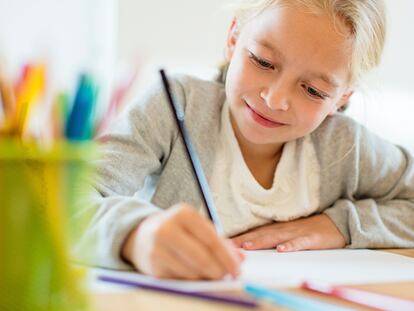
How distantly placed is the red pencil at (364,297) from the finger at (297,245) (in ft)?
0.84

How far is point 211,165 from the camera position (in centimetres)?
93

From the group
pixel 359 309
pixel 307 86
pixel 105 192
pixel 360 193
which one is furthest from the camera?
pixel 360 193

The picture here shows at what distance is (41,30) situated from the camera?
6.07 ft

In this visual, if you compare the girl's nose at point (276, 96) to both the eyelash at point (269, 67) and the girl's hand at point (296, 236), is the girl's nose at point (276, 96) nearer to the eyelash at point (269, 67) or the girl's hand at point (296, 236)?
the eyelash at point (269, 67)

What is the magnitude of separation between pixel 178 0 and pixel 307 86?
0.95 m

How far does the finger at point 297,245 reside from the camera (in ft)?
2.66

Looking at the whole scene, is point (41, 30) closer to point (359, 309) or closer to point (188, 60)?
point (188, 60)

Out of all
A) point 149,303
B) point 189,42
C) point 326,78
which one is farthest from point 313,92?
point 189,42

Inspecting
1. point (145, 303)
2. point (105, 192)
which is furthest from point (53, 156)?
point (105, 192)

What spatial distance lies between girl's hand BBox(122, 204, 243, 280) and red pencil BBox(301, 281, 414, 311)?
7 centimetres

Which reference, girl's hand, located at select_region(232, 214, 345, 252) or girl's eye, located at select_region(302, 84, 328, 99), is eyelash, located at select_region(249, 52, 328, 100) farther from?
girl's hand, located at select_region(232, 214, 345, 252)

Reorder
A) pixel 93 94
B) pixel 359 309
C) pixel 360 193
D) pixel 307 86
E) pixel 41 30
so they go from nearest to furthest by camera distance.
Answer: pixel 93 94 < pixel 359 309 < pixel 307 86 < pixel 360 193 < pixel 41 30

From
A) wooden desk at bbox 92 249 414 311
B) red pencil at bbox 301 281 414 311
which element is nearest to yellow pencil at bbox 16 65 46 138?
wooden desk at bbox 92 249 414 311

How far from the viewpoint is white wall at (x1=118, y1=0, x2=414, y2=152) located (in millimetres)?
1702
